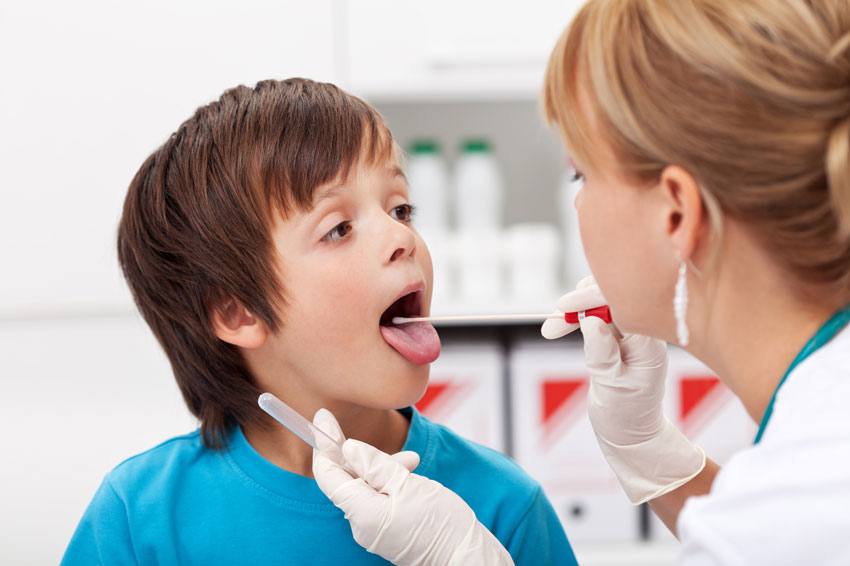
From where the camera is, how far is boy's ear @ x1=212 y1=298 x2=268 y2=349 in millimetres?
1142

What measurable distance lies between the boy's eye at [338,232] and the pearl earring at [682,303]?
1.24 feet

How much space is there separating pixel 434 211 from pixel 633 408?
108 cm

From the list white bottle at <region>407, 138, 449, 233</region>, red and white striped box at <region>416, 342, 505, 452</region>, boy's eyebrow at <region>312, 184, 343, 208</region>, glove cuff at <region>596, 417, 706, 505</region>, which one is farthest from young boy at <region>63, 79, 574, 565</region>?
white bottle at <region>407, 138, 449, 233</region>

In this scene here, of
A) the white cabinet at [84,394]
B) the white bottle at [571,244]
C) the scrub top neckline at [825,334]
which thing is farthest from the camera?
the white bottle at [571,244]

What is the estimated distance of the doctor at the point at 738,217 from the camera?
0.74m

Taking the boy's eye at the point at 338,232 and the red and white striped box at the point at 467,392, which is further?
the red and white striped box at the point at 467,392

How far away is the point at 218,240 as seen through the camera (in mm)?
1111

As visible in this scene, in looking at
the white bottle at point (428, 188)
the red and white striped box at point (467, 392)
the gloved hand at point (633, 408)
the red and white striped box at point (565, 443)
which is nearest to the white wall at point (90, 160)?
the white bottle at point (428, 188)

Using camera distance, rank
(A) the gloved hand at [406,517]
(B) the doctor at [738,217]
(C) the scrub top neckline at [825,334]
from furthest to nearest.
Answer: (A) the gloved hand at [406,517], (C) the scrub top neckline at [825,334], (B) the doctor at [738,217]

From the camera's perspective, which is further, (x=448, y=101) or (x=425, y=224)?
(x=448, y=101)

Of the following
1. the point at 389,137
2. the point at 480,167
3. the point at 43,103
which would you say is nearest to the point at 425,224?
the point at 480,167

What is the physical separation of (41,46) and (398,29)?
2.36ft

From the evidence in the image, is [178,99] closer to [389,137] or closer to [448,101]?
[448,101]

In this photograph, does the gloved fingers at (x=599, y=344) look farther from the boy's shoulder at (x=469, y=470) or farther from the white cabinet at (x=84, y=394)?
the white cabinet at (x=84, y=394)
